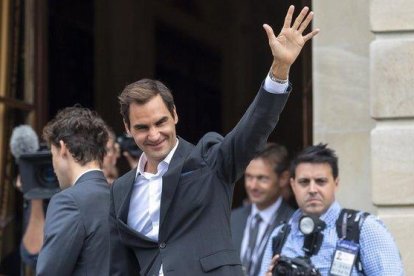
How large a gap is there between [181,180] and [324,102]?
114 inches

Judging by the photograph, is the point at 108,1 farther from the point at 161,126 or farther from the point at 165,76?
the point at 161,126

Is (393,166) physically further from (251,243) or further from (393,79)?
(251,243)

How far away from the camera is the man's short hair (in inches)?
308

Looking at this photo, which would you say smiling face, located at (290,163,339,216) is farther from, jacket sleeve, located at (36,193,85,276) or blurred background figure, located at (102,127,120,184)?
jacket sleeve, located at (36,193,85,276)

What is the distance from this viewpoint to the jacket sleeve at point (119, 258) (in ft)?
15.5

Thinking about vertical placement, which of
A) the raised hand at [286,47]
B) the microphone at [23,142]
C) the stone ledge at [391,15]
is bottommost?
the microphone at [23,142]

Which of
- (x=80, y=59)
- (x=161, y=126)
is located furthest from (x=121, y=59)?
(x=161, y=126)

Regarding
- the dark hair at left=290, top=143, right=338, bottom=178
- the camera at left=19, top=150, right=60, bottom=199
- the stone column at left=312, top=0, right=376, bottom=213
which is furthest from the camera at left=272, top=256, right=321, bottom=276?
the camera at left=19, top=150, right=60, bottom=199

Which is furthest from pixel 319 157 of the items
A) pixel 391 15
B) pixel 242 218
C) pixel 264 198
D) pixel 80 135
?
pixel 242 218

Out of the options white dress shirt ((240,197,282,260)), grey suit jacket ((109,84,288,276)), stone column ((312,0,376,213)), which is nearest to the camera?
grey suit jacket ((109,84,288,276))

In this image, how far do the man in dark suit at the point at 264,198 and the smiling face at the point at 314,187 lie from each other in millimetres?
1403

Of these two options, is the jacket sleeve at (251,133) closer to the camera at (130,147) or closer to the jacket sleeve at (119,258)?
the jacket sleeve at (119,258)

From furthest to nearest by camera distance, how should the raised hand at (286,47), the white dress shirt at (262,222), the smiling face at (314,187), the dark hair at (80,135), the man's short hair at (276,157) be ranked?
the man's short hair at (276,157) → the white dress shirt at (262,222) → the smiling face at (314,187) → the dark hair at (80,135) → the raised hand at (286,47)

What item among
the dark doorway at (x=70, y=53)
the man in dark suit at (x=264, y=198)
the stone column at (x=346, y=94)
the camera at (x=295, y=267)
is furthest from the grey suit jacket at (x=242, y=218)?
the dark doorway at (x=70, y=53)
